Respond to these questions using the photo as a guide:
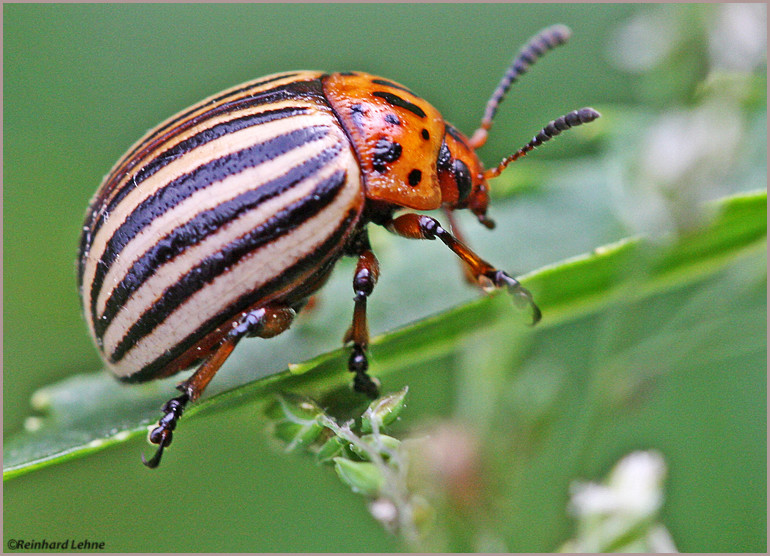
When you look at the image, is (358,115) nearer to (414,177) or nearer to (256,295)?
(414,177)

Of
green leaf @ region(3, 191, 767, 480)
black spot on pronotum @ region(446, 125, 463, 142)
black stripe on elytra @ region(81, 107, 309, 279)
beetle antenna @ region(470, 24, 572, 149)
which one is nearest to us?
green leaf @ region(3, 191, 767, 480)

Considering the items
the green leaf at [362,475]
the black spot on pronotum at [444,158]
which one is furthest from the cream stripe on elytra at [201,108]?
the green leaf at [362,475]

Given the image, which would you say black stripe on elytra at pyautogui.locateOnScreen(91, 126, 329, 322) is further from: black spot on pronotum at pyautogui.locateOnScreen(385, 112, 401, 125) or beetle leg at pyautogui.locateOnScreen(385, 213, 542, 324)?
beetle leg at pyautogui.locateOnScreen(385, 213, 542, 324)

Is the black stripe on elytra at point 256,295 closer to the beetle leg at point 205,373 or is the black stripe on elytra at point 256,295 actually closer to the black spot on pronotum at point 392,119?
the beetle leg at point 205,373

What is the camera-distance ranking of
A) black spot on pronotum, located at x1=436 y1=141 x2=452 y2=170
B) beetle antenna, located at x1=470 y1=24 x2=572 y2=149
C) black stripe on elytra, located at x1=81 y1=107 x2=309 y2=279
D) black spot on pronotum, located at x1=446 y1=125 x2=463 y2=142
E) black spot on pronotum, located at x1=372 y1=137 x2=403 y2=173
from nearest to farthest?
black stripe on elytra, located at x1=81 y1=107 x2=309 y2=279 → black spot on pronotum, located at x1=372 y1=137 x2=403 y2=173 → black spot on pronotum, located at x1=436 y1=141 x2=452 y2=170 → black spot on pronotum, located at x1=446 y1=125 x2=463 y2=142 → beetle antenna, located at x1=470 y1=24 x2=572 y2=149

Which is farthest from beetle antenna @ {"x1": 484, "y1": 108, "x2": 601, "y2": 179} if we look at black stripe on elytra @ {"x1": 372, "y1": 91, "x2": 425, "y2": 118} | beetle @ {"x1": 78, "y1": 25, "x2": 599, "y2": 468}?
black stripe on elytra @ {"x1": 372, "y1": 91, "x2": 425, "y2": 118}

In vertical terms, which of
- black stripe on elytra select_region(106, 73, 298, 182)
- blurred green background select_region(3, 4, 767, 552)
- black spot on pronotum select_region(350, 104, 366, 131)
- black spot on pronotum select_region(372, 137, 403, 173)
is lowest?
blurred green background select_region(3, 4, 767, 552)

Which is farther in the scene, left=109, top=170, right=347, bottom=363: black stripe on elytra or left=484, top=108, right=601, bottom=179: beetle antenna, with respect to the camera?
left=484, top=108, right=601, bottom=179: beetle antenna

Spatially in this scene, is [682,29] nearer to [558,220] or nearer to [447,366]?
[558,220]
